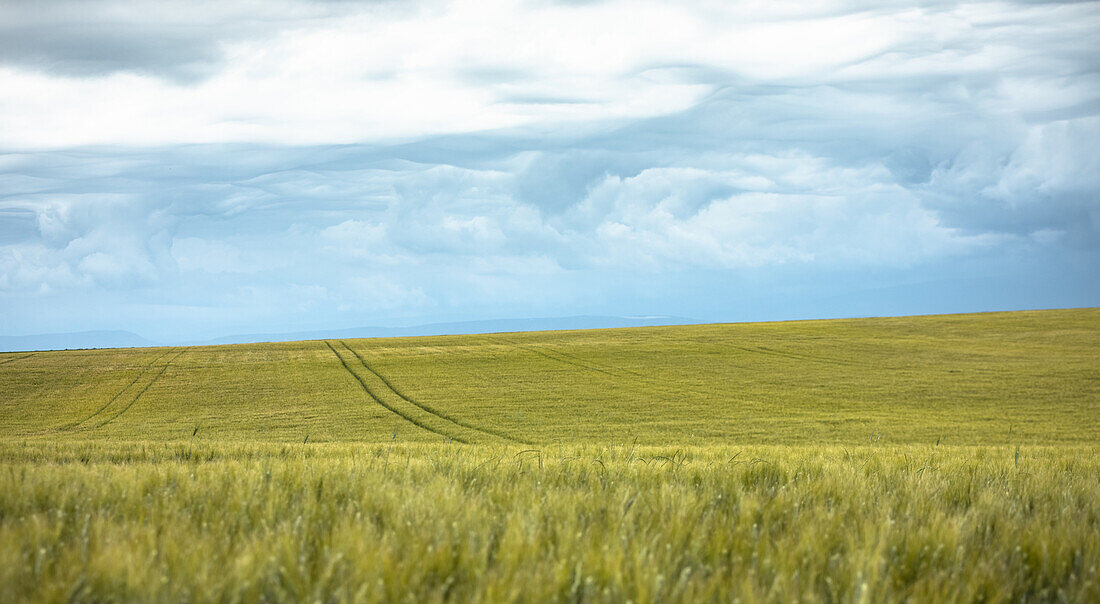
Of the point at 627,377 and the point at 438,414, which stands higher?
the point at 627,377

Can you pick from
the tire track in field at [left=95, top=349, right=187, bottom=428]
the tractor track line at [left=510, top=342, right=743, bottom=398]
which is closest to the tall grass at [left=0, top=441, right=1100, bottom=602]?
the tractor track line at [left=510, top=342, right=743, bottom=398]

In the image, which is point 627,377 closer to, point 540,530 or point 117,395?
point 117,395

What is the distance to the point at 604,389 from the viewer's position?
33312 millimetres

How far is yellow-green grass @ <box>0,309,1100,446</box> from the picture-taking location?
23609 mm

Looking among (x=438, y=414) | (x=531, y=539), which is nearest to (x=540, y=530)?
(x=531, y=539)

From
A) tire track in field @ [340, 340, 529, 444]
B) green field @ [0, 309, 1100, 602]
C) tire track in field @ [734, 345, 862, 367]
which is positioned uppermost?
green field @ [0, 309, 1100, 602]

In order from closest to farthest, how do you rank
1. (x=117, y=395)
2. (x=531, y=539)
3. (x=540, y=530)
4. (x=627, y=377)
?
1. (x=531, y=539)
2. (x=540, y=530)
3. (x=117, y=395)
4. (x=627, y=377)

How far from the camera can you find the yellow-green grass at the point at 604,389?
23.6 meters

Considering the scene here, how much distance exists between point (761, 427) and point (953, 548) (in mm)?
21917

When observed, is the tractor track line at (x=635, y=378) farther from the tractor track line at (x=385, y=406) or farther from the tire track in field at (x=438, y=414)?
the tractor track line at (x=385, y=406)

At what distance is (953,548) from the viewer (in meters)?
2.74

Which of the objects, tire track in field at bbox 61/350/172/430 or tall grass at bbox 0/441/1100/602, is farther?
tire track in field at bbox 61/350/172/430

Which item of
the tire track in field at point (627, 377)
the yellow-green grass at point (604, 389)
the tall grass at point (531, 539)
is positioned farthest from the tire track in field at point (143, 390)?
the tall grass at point (531, 539)

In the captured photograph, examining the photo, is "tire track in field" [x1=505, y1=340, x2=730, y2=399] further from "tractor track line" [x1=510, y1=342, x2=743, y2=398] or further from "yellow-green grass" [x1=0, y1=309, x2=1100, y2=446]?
"yellow-green grass" [x1=0, y1=309, x2=1100, y2=446]
